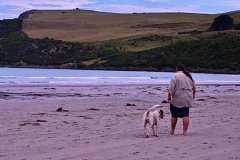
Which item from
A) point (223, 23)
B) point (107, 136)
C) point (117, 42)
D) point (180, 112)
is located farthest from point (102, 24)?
point (107, 136)

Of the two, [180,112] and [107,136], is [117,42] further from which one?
[107,136]

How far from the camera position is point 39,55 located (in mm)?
123312

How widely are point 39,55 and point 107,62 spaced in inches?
760

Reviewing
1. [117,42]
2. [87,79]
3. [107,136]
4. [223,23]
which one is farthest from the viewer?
[117,42]

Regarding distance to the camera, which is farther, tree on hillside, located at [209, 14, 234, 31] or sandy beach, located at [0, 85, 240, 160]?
tree on hillside, located at [209, 14, 234, 31]

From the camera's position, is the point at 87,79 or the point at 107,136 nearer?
the point at 107,136

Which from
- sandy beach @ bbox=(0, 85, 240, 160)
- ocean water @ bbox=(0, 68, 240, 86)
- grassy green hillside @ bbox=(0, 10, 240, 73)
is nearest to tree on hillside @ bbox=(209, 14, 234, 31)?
grassy green hillside @ bbox=(0, 10, 240, 73)

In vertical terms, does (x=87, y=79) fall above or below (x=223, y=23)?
below

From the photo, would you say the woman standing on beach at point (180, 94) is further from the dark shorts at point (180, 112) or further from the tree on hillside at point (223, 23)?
the tree on hillside at point (223, 23)

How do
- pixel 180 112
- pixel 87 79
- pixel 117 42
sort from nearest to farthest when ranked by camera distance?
pixel 180 112 → pixel 87 79 → pixel 117 42

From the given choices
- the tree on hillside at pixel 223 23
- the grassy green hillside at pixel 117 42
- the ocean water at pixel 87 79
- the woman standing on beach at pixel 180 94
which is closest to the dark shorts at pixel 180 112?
the woman standing on beach at pixel 180 94

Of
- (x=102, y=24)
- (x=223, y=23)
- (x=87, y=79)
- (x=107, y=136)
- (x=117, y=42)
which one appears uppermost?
(x=102, y=24)

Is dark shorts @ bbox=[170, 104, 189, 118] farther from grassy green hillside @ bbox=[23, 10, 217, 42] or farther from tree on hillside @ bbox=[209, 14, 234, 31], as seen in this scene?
grassy green hillside @ bbox=[23, 10, 217, 42]

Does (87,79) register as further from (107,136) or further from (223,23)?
(223,23)
